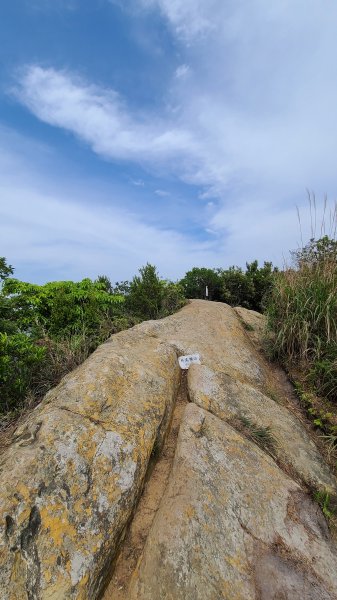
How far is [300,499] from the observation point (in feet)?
10.0

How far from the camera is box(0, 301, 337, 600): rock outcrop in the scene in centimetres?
211

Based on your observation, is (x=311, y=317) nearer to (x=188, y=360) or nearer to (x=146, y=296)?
(x=188, y=360)

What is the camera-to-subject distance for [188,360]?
175 inches

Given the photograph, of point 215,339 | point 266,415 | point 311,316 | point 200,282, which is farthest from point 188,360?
point 200,282

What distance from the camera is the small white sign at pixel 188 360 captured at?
4.40 metres

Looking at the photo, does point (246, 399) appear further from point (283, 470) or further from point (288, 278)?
point (288, 278)

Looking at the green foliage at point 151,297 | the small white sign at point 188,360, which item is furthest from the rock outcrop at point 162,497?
the green foliage at point 151,297

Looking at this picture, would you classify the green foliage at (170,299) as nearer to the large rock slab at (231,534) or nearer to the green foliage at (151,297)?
the green foliage at (151,297)

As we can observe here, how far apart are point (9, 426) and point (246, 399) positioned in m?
2.77

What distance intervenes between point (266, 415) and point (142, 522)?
1906 millimetres

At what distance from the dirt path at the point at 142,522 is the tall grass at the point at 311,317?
2.13 m

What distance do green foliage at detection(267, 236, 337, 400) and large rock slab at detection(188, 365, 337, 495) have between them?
2.44 feet

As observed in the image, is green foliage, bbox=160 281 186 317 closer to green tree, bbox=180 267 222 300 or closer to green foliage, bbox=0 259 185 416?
green foliage, bbox=0 259 185 416

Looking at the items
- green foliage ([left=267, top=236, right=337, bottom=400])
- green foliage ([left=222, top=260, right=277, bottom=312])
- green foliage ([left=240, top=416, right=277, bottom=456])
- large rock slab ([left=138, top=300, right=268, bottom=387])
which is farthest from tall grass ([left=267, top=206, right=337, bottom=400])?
green foliage ([left=222, top=260, right=277, bottom=312])
